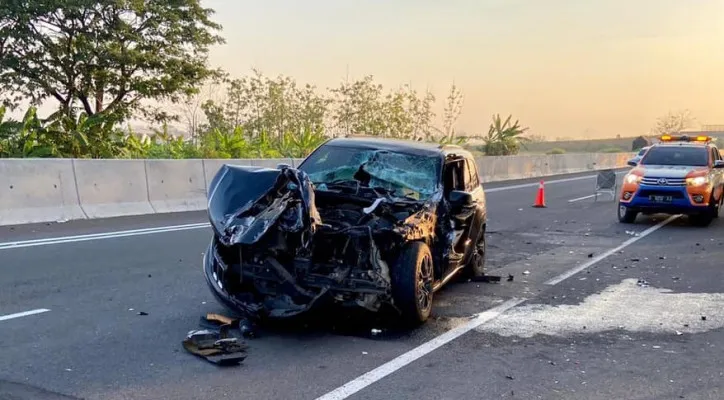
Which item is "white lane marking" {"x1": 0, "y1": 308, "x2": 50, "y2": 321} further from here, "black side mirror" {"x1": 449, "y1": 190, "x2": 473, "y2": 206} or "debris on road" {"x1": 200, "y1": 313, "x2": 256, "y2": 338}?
"black side mirror" {"x1": 449, "y1": 190, "x2": 473, "y2": 206}

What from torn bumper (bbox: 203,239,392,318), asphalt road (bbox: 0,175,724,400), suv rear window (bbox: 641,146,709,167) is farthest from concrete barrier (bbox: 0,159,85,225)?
suv rear window (bbox: 641,146,709,167)

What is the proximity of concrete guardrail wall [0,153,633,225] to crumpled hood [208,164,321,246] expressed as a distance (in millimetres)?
8017

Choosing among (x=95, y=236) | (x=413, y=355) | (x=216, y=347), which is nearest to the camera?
(x=216, y=347)

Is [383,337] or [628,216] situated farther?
[628,216]

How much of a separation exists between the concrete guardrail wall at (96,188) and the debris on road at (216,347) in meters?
8.49

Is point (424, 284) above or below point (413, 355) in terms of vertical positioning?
above

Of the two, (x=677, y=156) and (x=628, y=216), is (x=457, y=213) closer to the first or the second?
(x=628, y=216)

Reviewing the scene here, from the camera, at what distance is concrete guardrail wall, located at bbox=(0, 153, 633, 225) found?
43.9 feet

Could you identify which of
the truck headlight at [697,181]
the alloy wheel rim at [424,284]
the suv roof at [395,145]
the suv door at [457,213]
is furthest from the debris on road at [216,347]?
the truck headlight at [697,181]

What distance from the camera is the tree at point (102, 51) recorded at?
25250 millimetres

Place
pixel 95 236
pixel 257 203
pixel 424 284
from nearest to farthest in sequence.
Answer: pixel 257 203, pixel 424 284, pixel 95 236

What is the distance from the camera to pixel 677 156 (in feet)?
53.6

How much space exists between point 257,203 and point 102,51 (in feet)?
70.8

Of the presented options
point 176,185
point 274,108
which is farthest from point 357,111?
point 176,185
